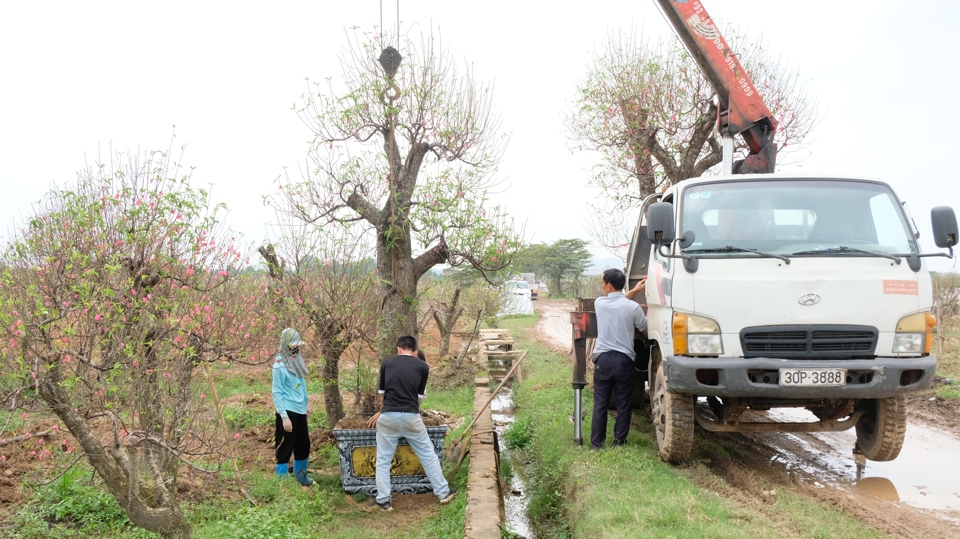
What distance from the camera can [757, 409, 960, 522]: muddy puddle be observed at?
16.7 ft

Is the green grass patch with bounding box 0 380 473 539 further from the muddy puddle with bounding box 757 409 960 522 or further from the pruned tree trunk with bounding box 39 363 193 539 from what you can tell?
the muddy puddle with bounding box 757 409 960 522

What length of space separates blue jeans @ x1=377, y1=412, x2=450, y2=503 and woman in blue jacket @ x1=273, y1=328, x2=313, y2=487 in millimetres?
1027

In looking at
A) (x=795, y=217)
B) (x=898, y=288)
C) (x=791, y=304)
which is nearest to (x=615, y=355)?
(x=791, y=304)

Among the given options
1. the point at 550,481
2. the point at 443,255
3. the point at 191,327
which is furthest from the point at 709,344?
the point at 191,327

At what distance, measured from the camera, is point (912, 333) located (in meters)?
4.75

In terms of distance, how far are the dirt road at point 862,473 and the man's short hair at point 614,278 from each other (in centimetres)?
185

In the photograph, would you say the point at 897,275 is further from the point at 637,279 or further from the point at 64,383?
the point at 64,383

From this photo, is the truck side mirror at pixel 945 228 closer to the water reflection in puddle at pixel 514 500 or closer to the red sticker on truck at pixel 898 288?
the red sticker on truck at pixel 898 288

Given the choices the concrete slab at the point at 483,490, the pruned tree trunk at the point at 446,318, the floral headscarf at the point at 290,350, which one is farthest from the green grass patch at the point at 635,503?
the pruned tree trunk at the point at 446,318

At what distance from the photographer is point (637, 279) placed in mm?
6996

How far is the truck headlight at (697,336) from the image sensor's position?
191 inches

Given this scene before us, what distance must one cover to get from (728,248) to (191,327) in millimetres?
4634

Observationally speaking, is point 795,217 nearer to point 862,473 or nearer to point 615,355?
point 615,355

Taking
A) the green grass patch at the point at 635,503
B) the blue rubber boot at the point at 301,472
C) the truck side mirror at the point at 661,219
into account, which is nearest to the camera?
the green grass patch at the point at 635,503
